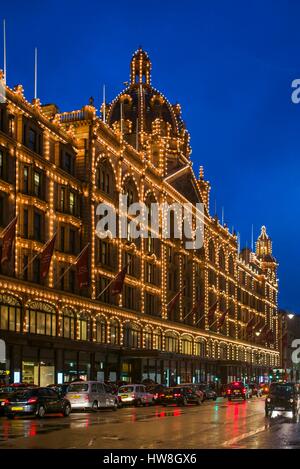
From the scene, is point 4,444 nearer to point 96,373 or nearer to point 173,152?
point 96,373

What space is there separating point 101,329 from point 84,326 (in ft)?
13.0

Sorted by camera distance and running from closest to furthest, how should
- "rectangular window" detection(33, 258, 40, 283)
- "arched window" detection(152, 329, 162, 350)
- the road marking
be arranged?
the road marking, "rectangular window" detection(33, 258, 40, 283), "arched window" detection(152, 329, 162, 350)

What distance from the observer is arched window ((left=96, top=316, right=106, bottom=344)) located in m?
69.1

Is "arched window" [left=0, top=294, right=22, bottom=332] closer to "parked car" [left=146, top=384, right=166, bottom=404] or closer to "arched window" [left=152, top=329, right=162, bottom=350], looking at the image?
"parked car" [left=146, top=384, right=166, bottom=404]

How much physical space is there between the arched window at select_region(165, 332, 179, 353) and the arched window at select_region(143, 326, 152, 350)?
19.4 feet

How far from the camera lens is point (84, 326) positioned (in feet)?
218

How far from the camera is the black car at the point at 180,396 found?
2176 inches

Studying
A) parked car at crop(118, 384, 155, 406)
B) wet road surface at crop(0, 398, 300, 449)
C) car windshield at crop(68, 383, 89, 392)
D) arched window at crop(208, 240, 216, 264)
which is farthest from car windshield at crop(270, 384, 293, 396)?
arched window at crop(208, 240, 216, 264)

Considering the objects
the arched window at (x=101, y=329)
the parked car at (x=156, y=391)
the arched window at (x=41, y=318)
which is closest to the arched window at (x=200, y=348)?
the arched window at (x=101, y=329)

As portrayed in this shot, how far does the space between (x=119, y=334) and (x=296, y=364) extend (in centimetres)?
12261

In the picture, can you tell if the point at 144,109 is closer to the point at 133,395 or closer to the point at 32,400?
the point at 133,395

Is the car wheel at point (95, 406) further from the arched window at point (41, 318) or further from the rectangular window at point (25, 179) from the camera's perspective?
the rectangular window at point (25, 179)

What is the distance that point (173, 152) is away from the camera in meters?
100

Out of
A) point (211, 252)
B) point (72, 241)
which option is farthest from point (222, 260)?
point (72, 241)
